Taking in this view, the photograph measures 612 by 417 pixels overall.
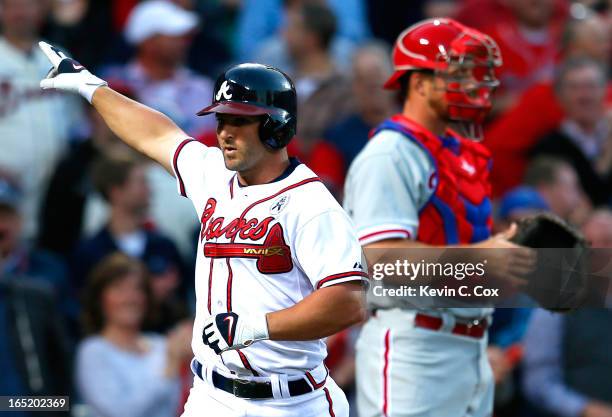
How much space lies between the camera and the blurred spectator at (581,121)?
970cm

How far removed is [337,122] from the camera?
390 inches

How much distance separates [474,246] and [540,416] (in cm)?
276

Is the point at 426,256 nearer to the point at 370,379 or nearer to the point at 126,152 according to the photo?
the point at 370,379

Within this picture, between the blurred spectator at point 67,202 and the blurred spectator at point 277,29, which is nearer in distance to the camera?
the blurred spectator at point 67,202

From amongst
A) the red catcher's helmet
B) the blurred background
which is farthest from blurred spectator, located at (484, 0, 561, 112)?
the red catcher's helmet

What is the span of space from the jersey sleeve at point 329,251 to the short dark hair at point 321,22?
17.9ft

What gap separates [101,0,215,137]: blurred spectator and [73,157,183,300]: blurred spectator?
49.4 inches

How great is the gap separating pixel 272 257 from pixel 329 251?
10.5 inches

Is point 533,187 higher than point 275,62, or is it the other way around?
point 275,62

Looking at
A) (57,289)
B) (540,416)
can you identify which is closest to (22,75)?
(57,289)

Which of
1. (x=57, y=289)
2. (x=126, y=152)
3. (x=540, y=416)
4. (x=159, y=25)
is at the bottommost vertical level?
(x=540, y=416)

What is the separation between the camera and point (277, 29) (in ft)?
36.2

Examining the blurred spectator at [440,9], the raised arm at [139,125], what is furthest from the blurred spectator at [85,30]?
the raised arm at [139,125]

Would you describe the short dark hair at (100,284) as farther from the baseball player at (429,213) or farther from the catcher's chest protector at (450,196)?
the catcher's chest protector at (450,196)
